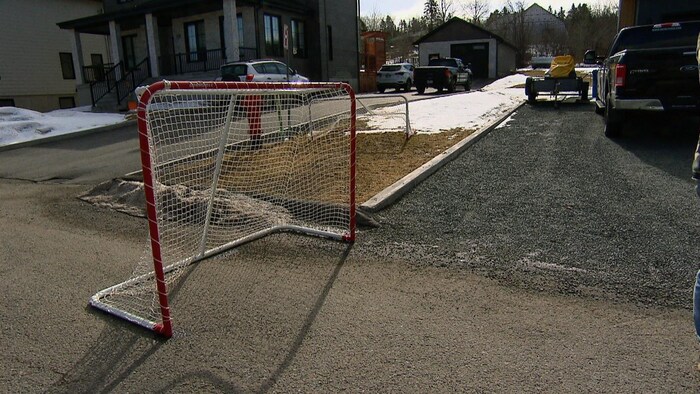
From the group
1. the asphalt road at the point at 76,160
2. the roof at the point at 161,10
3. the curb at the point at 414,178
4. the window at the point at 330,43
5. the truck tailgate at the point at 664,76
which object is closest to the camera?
the curb at the point at 414,178

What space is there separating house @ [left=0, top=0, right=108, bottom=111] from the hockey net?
26480 mm

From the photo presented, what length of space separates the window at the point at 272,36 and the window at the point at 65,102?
1485 cm

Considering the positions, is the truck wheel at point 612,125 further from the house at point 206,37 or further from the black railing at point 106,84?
the black railing at point 106,84

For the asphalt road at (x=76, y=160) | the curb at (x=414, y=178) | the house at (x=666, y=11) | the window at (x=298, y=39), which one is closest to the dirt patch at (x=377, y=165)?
the curb at (x=414, y=178)

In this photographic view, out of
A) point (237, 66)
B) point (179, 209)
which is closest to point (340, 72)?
point (237, 66)

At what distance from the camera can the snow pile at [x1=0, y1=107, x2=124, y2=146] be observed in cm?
1430

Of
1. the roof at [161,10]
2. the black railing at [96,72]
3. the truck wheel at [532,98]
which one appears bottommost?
the truck wheel at [532,98]

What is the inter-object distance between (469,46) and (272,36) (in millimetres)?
26177

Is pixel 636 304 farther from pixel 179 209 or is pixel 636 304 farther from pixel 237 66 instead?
pixel 237 66

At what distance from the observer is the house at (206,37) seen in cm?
2369

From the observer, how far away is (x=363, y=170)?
24.9 ft

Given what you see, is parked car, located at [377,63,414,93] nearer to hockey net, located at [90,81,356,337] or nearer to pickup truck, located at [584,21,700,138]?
pickup truck, located at [584,21,700,138]

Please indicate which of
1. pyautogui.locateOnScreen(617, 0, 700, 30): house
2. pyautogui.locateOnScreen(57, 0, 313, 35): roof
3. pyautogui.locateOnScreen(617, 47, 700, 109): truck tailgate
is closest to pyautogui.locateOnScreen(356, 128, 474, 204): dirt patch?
pyautogui.locateOnScreen(617, 47, 700, 109): truck tailgate

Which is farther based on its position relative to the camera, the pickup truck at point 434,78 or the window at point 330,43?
the window at point 330,43
